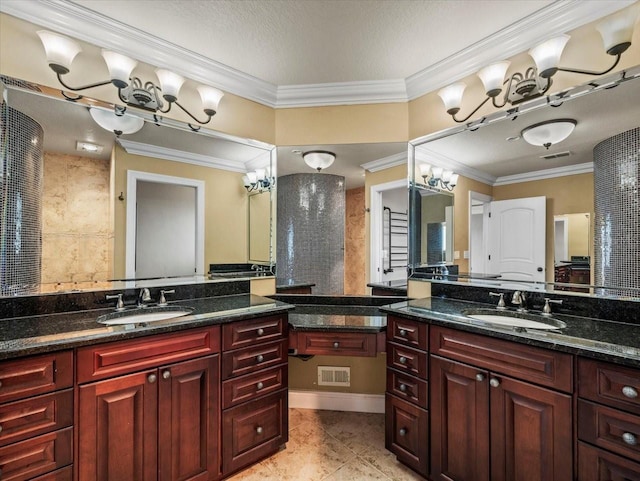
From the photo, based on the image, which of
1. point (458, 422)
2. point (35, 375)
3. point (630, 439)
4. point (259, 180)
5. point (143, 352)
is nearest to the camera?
point (630, 439)

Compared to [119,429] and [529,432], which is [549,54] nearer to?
[529,432]

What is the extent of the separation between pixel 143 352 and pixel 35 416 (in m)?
0.38

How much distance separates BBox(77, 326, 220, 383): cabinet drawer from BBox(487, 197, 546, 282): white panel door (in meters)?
1.72

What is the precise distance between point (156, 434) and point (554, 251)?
223cm

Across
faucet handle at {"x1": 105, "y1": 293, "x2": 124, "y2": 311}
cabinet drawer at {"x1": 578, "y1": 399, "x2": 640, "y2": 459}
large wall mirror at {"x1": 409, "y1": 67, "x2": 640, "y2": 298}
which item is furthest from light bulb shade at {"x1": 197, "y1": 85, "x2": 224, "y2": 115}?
cabinet drawer at {"x1": 578, "y1": 399, "x2": 640, "y2": 459}

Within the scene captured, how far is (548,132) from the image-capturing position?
162cm

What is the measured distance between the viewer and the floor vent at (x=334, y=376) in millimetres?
2357

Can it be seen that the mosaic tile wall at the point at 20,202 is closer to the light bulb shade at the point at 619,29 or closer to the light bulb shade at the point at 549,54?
the light bulb shade at the point at 549,54

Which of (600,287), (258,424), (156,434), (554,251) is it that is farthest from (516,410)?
(156,434)

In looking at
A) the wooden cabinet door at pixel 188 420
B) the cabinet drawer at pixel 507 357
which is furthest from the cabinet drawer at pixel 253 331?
the cabinet drawer at pixel 507 357

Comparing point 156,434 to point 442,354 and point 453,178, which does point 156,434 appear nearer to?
point 442,354

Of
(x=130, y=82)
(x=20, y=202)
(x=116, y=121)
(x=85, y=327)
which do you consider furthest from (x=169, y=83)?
(x=85, y=327)

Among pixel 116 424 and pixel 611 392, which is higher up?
pixel 611 392

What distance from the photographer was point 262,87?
222cm
